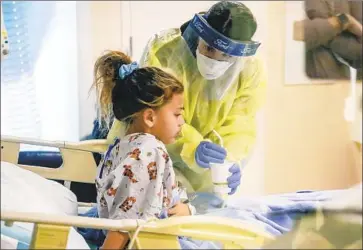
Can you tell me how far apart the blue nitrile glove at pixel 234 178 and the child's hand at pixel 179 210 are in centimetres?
12

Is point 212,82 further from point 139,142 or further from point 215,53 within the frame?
point 139,142

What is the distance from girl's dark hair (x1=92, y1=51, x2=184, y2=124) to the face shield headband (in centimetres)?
9

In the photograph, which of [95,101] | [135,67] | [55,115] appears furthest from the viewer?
[55,115]

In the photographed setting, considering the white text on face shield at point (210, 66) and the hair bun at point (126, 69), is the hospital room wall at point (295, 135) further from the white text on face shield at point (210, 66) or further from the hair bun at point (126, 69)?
the hair bun at point (126, 69)

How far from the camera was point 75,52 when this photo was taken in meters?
1.51

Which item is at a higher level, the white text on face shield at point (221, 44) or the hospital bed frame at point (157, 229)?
the white text on face shield at point (221, 44)

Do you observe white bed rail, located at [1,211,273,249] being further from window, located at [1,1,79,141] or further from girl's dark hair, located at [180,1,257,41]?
window, located at [1,1,79,141]

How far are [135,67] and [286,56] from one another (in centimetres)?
30

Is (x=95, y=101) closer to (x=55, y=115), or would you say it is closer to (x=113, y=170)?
(x=113, y=170)

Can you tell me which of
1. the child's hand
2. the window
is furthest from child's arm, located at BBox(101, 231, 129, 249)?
the window

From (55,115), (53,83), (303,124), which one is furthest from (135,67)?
(53,83)

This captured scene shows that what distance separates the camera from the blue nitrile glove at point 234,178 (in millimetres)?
943

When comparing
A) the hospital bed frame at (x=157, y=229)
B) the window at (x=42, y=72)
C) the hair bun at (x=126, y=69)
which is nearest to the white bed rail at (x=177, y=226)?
the hospital bed frame at (x=157, y=229)

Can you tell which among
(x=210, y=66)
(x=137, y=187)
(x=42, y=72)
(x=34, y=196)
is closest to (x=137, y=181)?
(x=137, y=187)
